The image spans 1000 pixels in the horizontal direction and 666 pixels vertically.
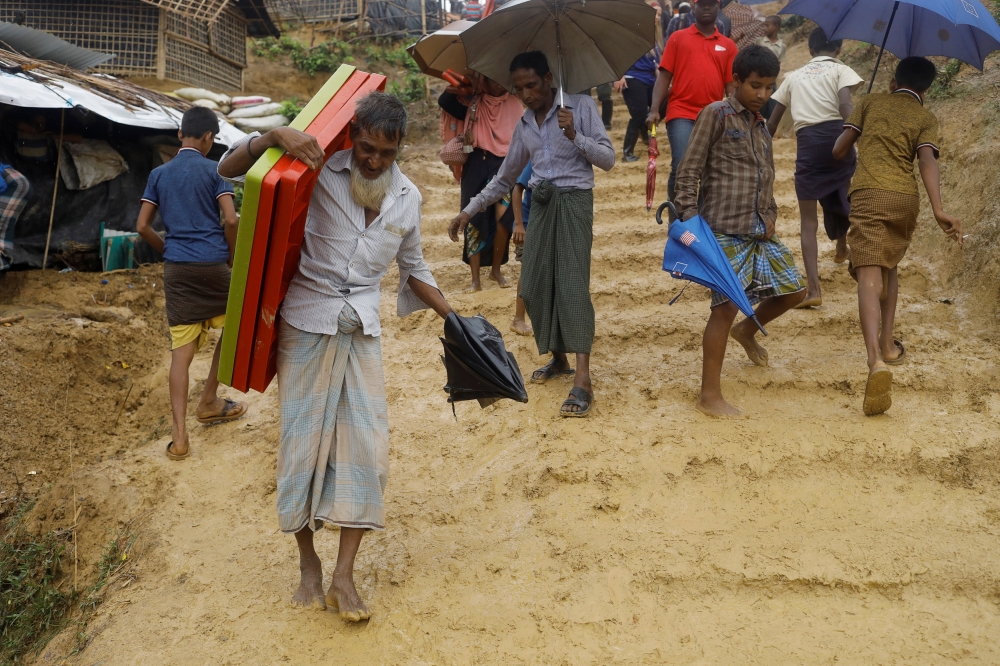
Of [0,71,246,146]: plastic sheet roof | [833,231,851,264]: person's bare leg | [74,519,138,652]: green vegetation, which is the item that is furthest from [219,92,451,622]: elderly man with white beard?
[833,231,851,264]: person's bare leg

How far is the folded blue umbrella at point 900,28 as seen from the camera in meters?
4.27

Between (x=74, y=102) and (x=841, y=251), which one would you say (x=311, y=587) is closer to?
(x=841, y=251)

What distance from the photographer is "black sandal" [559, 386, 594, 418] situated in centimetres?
415

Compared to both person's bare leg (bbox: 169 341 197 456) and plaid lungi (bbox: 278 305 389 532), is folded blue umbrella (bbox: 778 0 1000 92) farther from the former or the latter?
person's bare leg (bbox: 169 341 197 456)

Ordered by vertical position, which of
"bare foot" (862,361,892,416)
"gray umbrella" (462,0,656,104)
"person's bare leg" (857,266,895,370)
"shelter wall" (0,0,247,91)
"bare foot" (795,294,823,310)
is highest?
"shelter wall" (0,0,247,91)

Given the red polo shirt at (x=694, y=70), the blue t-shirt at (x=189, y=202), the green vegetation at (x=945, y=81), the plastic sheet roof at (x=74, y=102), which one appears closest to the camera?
the blue t-shirt at (x=189, y=202)

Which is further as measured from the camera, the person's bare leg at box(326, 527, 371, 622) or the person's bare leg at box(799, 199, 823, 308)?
the person's bare leg at box(799, 199, 823, 308)

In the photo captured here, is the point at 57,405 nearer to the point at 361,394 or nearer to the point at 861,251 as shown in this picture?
the point at 361,394

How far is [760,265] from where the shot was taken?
3.97 m

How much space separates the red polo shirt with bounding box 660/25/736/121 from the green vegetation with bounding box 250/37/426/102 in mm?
7621

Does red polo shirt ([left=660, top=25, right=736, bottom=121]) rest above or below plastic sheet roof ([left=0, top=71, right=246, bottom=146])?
above

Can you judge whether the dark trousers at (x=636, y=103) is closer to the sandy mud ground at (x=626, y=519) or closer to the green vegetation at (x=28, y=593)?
the sandy mud ground at (x=626, y=519)

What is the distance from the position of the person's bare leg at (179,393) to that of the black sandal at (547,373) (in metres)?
1.99

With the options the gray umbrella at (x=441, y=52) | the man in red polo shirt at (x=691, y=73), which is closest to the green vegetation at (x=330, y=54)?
the gray umbrella at (x=441, y=52)
